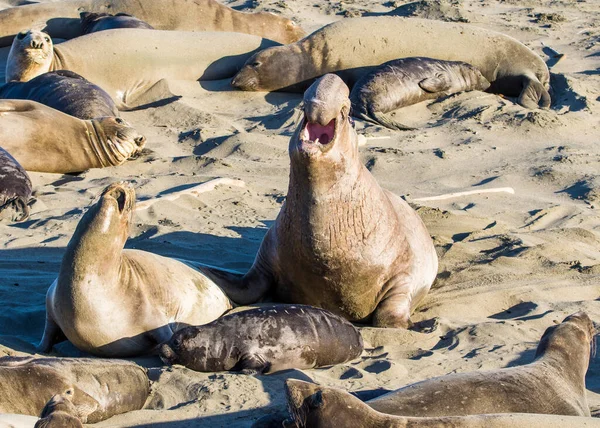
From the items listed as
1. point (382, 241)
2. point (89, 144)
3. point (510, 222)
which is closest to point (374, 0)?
point (89, 144)

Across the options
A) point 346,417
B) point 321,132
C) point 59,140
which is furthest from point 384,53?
point 346,417

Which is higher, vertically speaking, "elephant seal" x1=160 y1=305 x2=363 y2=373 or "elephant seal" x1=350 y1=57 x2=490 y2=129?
"elephant seal" x1=160 y1=305 x2=363 y2=373

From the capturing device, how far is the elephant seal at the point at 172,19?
1332 centimetres

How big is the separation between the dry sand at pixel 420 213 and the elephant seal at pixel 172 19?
195 cm

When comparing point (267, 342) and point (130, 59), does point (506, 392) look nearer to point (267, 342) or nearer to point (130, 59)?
point (267, 342)

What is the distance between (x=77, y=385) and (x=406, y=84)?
7146 mm

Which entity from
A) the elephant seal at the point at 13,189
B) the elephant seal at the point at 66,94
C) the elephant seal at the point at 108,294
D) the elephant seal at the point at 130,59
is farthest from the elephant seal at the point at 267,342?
the elephant seal at the point at 130,59

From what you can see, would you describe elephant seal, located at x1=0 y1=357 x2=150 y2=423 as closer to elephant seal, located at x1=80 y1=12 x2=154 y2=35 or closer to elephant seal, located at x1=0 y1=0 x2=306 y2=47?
elephant seal, located at x1=80 y1=12 x2=154 y2=35

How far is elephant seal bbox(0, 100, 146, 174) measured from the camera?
8.48 metres

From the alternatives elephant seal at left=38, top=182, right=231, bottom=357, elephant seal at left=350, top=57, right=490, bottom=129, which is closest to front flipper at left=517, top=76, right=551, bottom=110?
elephant seal at left=350, top=57, right=490, bottom=129

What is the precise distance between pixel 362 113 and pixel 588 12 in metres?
5.34

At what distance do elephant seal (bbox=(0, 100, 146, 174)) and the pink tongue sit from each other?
3.89 m

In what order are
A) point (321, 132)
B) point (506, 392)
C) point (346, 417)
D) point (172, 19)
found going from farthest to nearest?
point (172, 19)
point (321, 132)
point (506, 392)
point (346, 417)

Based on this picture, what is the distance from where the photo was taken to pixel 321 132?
17.1 feet
